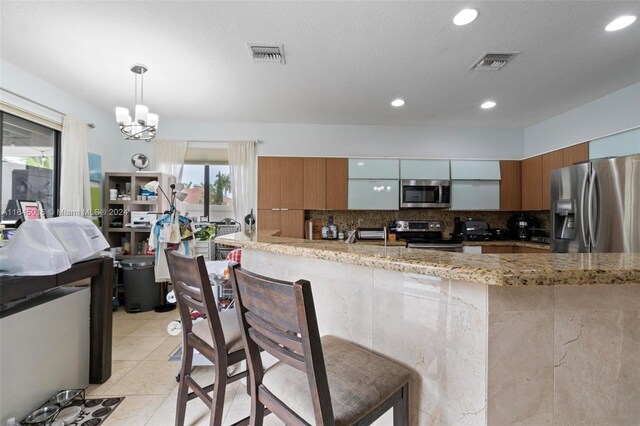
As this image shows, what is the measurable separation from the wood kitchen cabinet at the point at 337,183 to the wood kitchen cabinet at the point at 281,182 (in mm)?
395

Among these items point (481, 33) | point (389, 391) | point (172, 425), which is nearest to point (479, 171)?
point (481, 33)

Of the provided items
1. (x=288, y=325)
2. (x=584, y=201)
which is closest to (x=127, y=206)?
(x=288, y=325)

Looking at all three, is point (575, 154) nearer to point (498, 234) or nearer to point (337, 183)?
point (498, 234)

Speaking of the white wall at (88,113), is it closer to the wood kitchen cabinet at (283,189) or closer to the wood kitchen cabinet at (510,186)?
the wood kitchen cabinet at (283,189)

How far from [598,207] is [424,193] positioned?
5.91 ft

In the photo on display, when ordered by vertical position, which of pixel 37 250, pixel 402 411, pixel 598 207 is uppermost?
pixel 598 207

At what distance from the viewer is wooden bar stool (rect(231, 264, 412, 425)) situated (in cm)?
71

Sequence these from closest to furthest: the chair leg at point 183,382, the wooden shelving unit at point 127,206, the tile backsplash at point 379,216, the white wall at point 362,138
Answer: the chair leg at point 183,382 → the wooden shelving unit at point 127,206 → the white wall at point 362,138 → the tile backsplash at point 379,216

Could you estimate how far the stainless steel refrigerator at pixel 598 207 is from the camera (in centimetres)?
244

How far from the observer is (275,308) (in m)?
0.75

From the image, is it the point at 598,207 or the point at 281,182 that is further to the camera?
the point at 281,182

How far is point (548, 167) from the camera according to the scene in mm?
3645

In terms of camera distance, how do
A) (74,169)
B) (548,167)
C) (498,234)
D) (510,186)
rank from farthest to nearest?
(498,234), (510,186), (548,167), (74,169)

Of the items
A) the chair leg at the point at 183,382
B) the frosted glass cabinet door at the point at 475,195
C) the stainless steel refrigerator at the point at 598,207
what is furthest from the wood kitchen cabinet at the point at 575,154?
the chair leg at the point at 183,382
